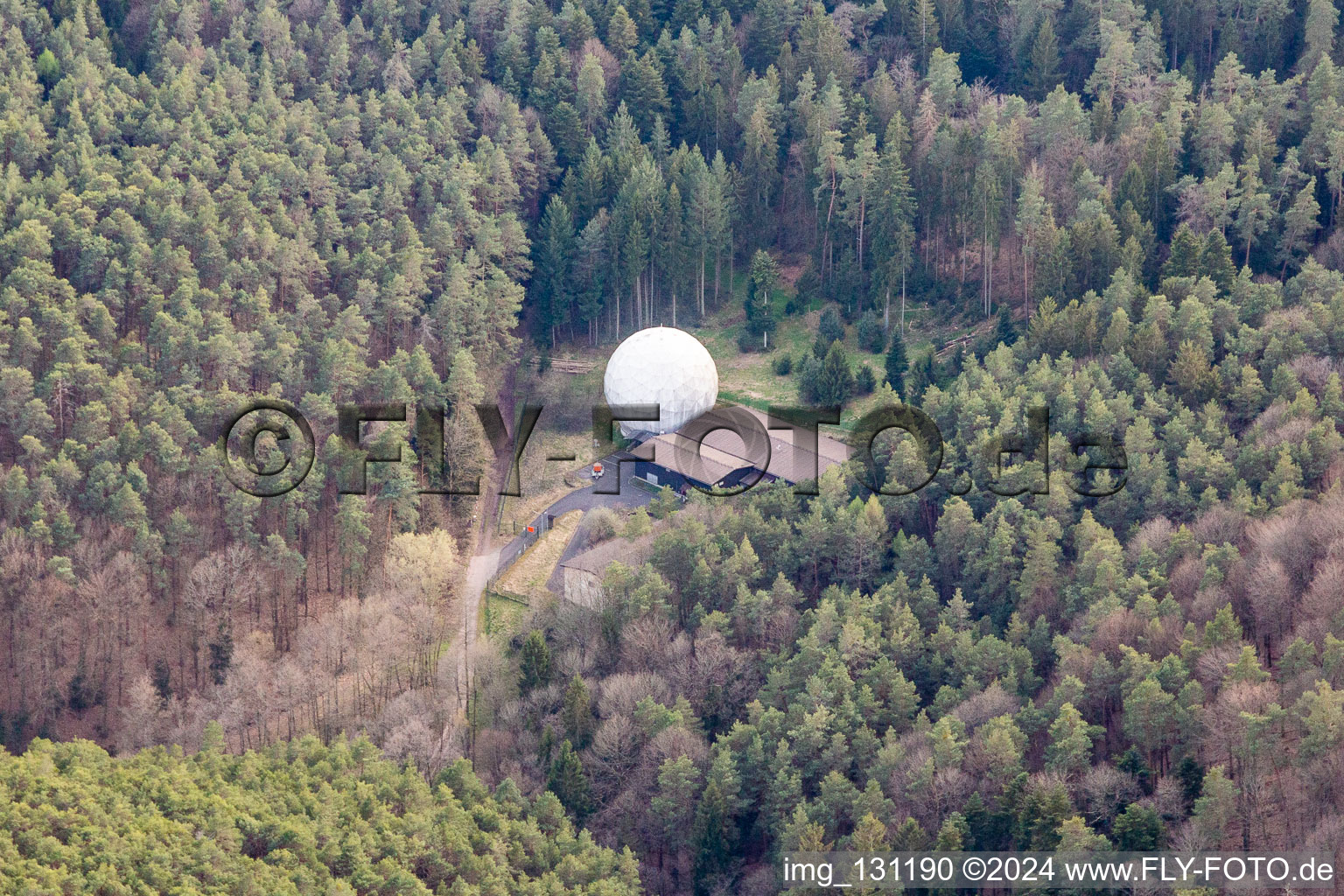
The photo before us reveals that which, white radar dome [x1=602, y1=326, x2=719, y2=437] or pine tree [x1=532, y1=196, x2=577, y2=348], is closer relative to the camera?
white radar dome [x1=602, y1=326, x2=719, y2=437]

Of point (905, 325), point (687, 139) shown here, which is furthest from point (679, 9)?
point (905, 325)

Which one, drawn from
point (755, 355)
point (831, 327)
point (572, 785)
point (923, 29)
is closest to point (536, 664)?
point (572, 785)

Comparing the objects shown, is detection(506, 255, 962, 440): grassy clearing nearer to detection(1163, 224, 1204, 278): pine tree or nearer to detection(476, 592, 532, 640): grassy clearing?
detection(476, 592, 532, 640): grassy clearing

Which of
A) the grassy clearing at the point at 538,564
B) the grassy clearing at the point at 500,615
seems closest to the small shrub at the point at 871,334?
the grassy clearing at the point at 538,564

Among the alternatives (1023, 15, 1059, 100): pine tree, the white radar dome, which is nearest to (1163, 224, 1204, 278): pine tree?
(1023, 15, 1059, 100): pine tree

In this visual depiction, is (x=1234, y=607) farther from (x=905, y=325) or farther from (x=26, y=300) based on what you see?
(x=26, y=300)

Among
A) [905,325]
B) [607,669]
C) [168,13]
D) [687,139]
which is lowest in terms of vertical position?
[607,669]

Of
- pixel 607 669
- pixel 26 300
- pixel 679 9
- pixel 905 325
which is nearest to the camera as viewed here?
pixel 607 669
